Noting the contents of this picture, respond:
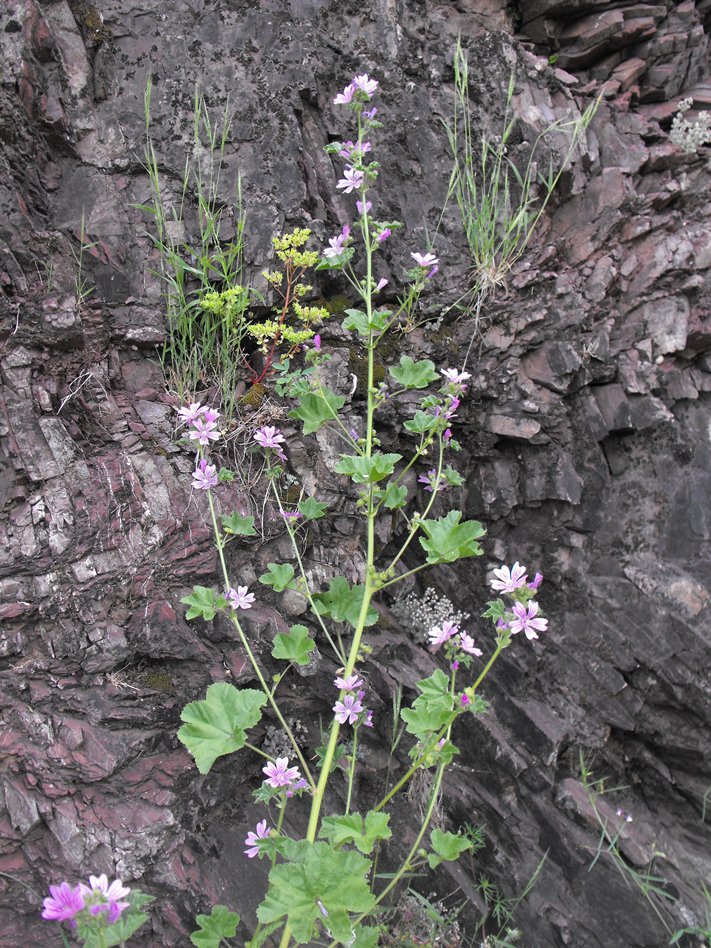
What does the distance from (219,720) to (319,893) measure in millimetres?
648

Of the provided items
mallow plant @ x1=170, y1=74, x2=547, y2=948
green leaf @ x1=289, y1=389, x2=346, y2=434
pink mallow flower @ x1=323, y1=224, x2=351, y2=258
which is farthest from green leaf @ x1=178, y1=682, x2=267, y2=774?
pink mallow flower @ x1=323, y1=224, x2=351, y2=258

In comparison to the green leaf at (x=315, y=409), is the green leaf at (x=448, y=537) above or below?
below

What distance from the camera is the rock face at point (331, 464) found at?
2.76 metres

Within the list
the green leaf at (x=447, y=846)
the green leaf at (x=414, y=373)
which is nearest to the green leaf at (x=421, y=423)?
the green leaf at (x=414, y=373)

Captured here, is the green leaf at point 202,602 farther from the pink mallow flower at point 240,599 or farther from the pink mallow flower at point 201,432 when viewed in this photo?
the pink mallow flower at point 201,432

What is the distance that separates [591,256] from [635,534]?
1730mm

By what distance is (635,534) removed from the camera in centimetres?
365

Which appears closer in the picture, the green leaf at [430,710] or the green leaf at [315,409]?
the green leaf at [430,710]

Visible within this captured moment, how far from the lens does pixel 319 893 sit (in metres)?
1.98

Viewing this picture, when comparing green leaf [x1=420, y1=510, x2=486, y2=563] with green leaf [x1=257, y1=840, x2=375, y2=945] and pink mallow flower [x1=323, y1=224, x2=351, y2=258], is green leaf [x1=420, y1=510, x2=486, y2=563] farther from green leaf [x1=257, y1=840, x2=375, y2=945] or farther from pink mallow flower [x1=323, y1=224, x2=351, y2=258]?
pink mallow flower [x1=323, y1=224, x2=351, y2=258]

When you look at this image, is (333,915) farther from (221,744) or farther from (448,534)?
(448,534)

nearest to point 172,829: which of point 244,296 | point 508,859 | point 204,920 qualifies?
point 204,920

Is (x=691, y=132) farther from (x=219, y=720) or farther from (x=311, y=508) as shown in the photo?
(x=219, y=720)

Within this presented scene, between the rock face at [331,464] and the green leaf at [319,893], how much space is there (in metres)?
0.85
